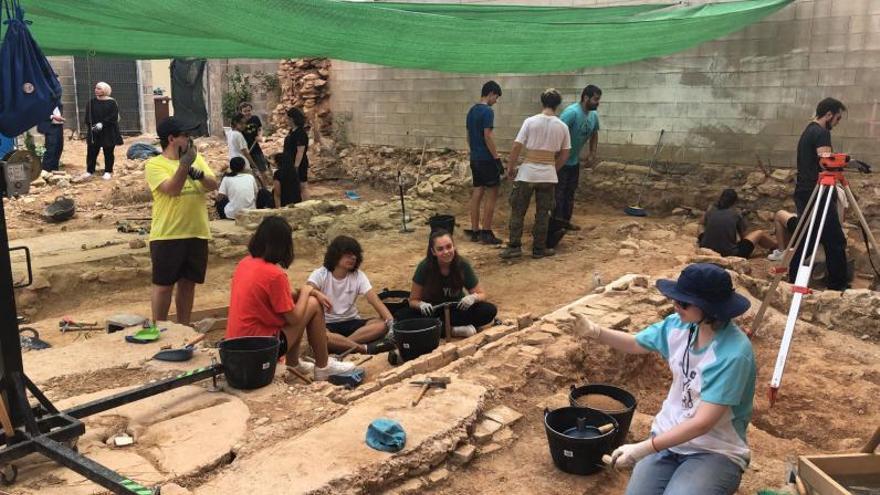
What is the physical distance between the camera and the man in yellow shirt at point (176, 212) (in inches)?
186

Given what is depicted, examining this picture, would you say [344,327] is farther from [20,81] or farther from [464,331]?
[20,81]

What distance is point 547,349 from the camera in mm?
4434

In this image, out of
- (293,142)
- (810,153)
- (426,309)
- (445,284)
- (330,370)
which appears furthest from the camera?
(293,142)

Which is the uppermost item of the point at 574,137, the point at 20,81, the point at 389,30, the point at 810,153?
the point at 389,30

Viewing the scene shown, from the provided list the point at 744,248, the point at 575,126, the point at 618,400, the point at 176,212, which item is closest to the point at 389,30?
the point at 176,212

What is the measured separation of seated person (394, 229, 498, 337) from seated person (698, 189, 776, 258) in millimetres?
2976

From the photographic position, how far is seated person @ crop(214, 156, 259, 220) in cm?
852

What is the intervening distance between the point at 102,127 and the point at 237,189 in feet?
15.6

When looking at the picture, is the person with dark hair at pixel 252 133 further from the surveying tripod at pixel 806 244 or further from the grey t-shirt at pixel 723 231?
the surveying tripod at pixel 806 244

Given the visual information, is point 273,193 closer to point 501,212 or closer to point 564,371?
point 501,212

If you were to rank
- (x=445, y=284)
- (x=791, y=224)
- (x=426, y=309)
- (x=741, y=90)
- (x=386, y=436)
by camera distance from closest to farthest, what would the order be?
1. (x=386, y=436)
2. (x=426, y=309)
3. (x=445, y=284)
4. (x=791, y=224)
5. (x=741, y=90)

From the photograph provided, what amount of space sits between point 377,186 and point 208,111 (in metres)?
5.67

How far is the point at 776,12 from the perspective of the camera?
27.2ft

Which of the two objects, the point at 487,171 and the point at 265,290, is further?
the point at 487,171
